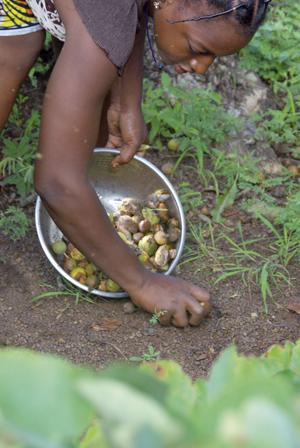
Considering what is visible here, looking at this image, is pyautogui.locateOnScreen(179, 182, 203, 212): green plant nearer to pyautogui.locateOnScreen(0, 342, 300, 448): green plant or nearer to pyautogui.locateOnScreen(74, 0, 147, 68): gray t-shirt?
pyautogui.locateOnScreen(74, 0, 147, 68): gray t-shirt

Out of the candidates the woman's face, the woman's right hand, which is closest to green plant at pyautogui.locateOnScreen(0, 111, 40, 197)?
the woman's right hand

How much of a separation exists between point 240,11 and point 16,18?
2.68 ft

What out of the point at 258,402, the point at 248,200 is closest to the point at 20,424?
the point at 258,402

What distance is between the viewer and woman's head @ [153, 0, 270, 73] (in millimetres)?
2037

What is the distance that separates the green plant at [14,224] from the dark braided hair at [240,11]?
1.15 meters

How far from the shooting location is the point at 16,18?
8.20 ft

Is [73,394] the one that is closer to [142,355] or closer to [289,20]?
[142,355]

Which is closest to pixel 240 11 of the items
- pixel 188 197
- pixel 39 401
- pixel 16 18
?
pixel 16 18

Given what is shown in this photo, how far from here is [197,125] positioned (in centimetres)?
338

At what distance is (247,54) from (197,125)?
0.66m

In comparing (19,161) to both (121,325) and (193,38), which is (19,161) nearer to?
(121,325)

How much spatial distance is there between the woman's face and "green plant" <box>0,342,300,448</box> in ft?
4.81

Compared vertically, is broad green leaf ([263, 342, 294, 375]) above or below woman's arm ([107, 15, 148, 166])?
above

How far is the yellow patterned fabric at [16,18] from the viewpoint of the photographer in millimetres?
2477
